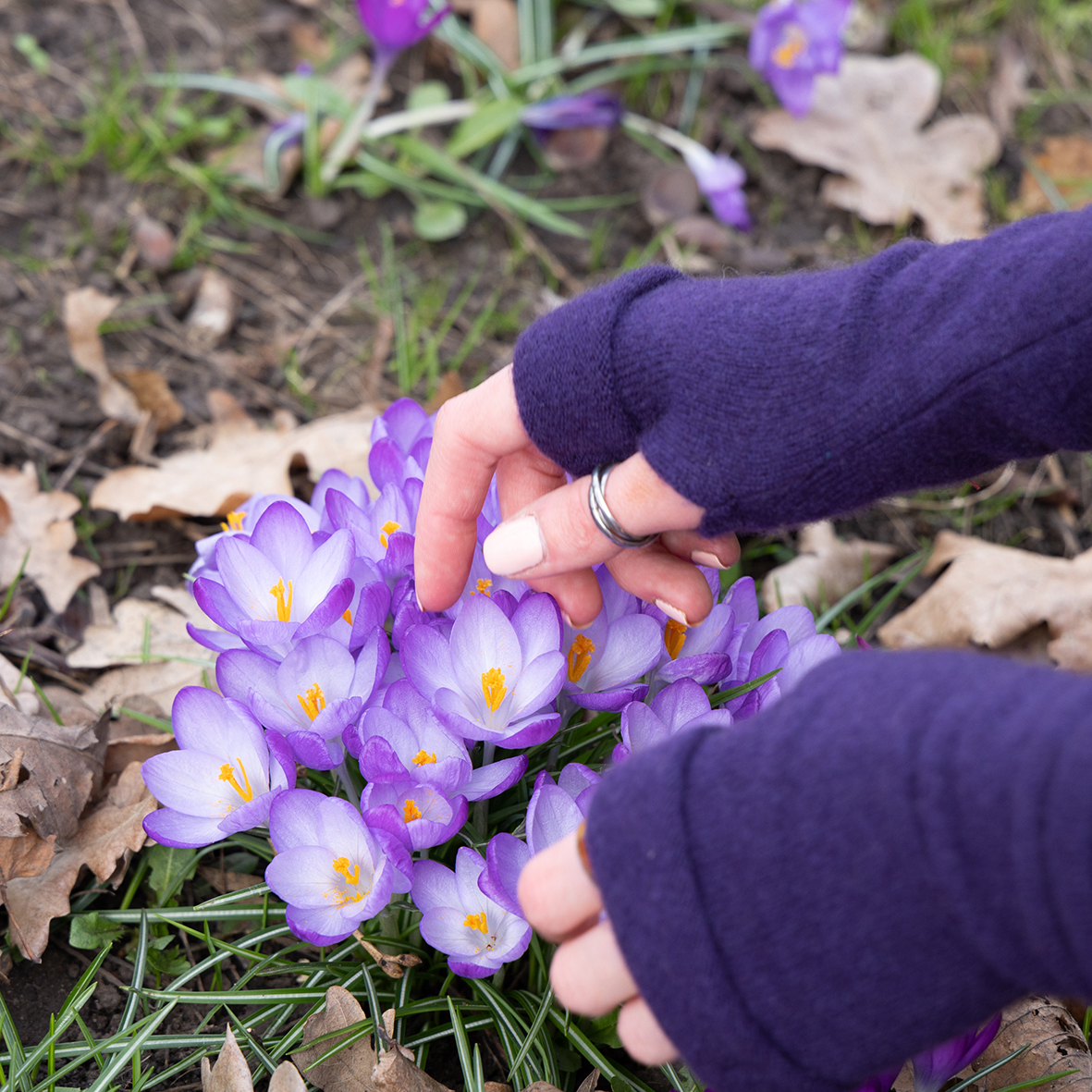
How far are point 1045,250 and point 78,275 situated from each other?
7.56 feet

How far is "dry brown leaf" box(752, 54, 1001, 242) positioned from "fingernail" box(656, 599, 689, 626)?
215cm

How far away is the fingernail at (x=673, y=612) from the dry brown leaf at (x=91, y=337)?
151cm

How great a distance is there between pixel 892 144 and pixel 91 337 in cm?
249

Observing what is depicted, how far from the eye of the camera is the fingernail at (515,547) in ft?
4.23

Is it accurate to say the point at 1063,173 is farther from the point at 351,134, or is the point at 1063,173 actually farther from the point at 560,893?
the point at 560,893

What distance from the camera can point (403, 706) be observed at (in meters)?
1.26

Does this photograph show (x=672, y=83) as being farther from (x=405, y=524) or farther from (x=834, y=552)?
(x=405, y=524)

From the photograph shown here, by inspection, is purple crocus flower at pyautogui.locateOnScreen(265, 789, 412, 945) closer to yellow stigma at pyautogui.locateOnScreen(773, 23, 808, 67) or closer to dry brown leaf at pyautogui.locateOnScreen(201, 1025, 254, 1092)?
dry brown leaf at pyautogui.locateOnScreen(201, 1025, 254, 1092)

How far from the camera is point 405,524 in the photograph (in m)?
1.52

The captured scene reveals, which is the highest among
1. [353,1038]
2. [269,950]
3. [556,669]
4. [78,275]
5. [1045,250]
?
[1045,250]

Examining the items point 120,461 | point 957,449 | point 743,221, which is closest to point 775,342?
point 957,449

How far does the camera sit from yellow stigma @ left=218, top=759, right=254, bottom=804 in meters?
1.27

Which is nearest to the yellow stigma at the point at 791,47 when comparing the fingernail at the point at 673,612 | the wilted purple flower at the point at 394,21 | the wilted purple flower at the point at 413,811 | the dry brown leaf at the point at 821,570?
the wilted purple flower at the point at 394,21

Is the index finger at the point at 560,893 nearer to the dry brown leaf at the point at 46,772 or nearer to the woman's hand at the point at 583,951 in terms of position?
the woman's hand at the point at 583,951
